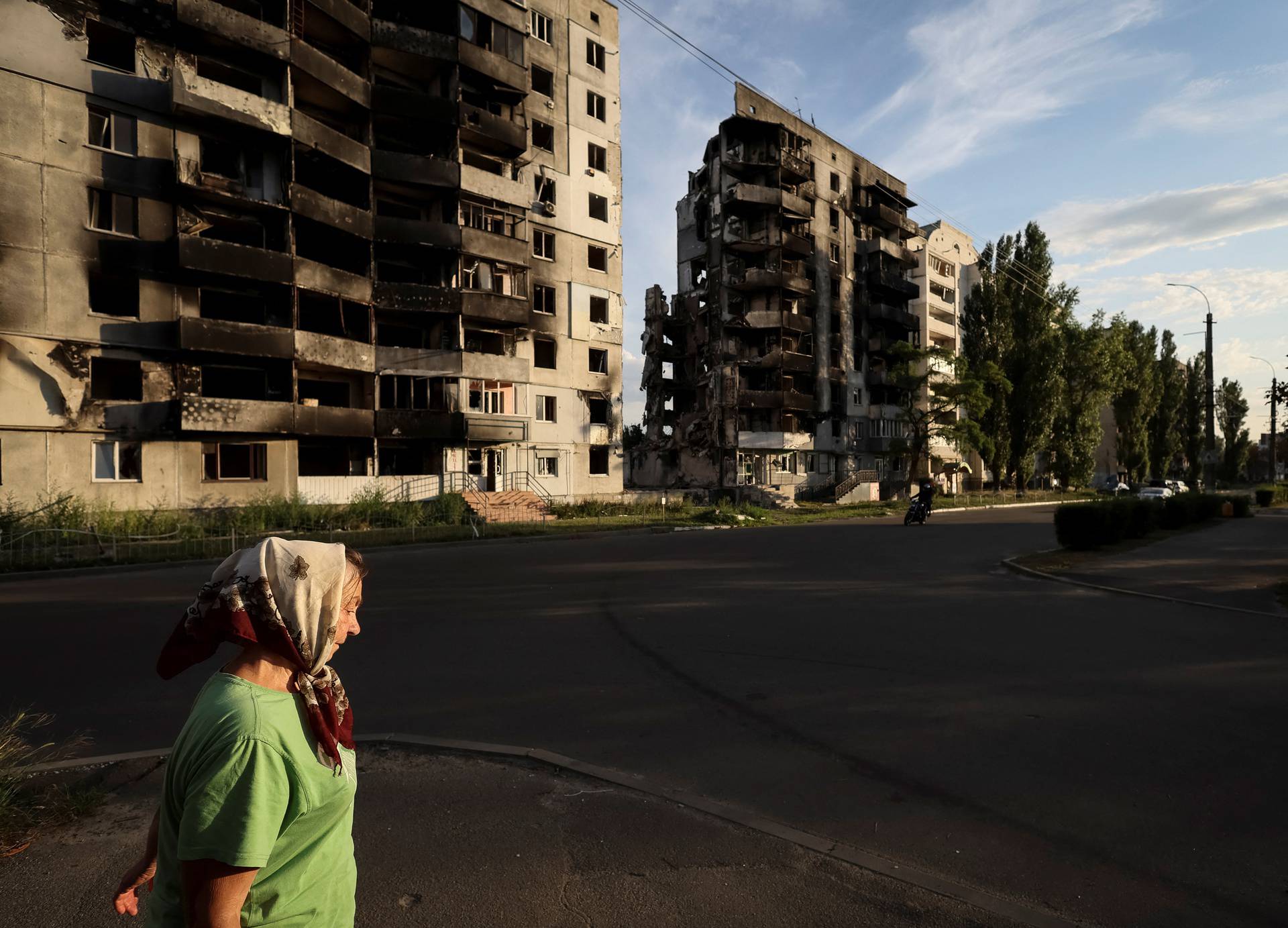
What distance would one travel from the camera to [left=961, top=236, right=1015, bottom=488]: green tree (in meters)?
55.8

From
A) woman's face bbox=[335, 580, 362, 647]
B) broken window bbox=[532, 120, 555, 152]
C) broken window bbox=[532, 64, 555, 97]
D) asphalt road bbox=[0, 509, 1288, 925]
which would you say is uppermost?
broken window bbox=[532, 64, 555, 97]

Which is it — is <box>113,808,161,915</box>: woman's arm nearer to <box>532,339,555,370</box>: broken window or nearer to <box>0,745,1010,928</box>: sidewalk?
<box>0,745,1010,928</box>: sidewalk

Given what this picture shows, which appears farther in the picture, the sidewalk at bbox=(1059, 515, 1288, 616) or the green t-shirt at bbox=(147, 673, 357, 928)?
the sidewalk at bbox=(1059, 515, 1288, 616)

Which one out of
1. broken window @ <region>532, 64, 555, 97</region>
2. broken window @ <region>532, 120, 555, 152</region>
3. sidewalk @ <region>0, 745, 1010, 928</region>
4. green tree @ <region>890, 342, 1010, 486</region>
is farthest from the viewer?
green tree @ <region>890, 342, 1010, 486</region>

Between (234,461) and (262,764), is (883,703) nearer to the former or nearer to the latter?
(262,764)

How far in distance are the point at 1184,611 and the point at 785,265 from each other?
161 feet

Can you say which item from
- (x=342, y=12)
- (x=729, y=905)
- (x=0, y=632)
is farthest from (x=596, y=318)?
(x=729, y=905)

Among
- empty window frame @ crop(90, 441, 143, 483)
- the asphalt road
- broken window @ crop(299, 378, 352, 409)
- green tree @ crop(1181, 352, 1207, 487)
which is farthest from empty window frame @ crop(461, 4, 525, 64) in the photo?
green tree @ crop(1181, 352, 1207, 487)

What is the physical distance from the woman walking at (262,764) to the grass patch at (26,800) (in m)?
2.70

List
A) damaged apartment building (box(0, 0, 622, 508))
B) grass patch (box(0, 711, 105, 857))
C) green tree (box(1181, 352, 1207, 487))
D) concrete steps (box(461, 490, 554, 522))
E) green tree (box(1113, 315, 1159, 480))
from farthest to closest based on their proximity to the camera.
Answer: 1. green tree (box(1181, 352, 1207, 487))
2. green tree (box(1113, 315, 1159, 480))
3. concrete steps (box(461, 490, 554, 522))
4. damaged apartment building (box(0, 0, 622, 508))
5. grass patch (box(0, 711, 105, 857))

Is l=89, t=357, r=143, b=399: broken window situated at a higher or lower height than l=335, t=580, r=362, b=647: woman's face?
higher

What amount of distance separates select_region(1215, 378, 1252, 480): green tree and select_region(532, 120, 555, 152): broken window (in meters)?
76.8

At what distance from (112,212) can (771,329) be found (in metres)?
38.7

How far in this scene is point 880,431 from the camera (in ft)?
202
